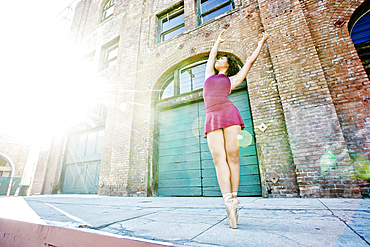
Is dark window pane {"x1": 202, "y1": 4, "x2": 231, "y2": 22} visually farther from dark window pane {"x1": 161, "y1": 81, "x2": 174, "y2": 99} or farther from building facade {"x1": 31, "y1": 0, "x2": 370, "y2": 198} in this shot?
dark window pane {"x1": 161, "y1": 81, "x2": 174, "y2": 99}

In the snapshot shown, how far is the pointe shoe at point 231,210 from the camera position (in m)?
1.21

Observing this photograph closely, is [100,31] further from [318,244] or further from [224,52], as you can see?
[318,244]

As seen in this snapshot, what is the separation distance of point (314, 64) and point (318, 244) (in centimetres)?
411

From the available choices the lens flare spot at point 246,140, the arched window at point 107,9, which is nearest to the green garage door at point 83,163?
the lens flare spot at point 246,140

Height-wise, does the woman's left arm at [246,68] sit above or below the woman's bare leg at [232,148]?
above

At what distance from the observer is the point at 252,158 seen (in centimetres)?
427

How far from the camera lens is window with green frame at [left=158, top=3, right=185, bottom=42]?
685cm

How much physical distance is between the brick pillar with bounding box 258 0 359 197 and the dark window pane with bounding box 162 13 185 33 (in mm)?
3705

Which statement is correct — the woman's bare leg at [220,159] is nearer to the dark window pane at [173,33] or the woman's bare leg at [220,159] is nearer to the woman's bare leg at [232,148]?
the woman's bare leg at [232,148]

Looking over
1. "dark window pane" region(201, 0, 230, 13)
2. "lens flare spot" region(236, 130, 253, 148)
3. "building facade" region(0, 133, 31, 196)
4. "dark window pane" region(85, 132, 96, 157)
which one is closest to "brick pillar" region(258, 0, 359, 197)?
"lens flare spot" region(236, 130, 253, 148)

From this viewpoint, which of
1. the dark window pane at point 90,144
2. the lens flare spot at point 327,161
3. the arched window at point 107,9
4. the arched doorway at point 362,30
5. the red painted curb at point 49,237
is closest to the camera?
the red painted curb at point 49,237

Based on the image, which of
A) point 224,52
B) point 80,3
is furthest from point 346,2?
point 80,3

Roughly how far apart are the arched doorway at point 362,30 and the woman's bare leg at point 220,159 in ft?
15.2

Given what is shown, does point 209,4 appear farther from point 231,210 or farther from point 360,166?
point 231,210
